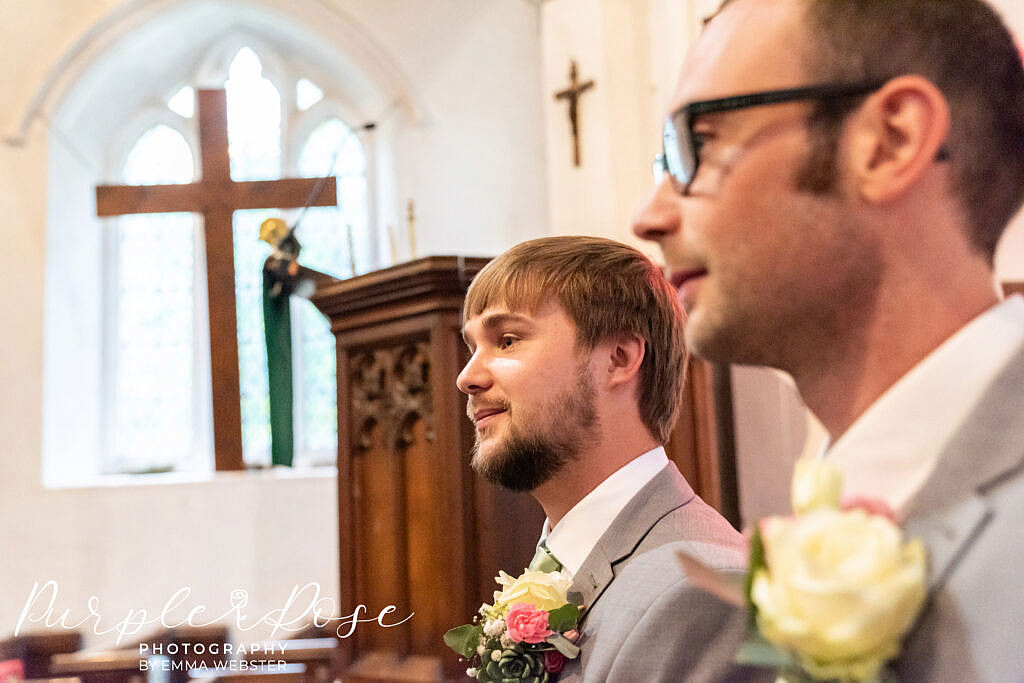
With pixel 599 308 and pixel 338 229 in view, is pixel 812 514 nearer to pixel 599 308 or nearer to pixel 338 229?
pixel 599 308

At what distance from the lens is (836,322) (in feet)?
2.64

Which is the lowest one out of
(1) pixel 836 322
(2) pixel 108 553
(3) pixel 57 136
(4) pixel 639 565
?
(2) pixel 108 553

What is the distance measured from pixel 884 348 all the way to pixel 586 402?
945mm

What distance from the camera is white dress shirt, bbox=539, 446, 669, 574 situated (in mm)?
1650

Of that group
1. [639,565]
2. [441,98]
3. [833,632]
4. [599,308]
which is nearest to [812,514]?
[833,632]

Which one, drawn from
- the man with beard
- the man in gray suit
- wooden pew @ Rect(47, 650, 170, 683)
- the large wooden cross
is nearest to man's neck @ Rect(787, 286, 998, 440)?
the man in gray suit

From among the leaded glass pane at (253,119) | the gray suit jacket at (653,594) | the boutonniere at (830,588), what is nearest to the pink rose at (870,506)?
the boutonniere at (830,588)

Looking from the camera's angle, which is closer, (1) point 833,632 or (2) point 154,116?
(1) point 833,632

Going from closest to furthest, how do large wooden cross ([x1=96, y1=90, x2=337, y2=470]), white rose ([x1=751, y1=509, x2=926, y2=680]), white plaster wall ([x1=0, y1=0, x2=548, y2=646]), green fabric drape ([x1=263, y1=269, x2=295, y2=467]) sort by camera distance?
white rose ([x1=751, y1=509, x2=926, y2=680]), green fabric drape ([x1=263, y1=269, x2=295, y2=467]), large wooden cross ([x1=96, y1=90, x2=337, y2=470]), white plaster wall ([x1=0, y1=0, x2=548, y2=646])

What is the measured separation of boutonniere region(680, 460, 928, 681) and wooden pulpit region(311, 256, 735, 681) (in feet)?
8.81

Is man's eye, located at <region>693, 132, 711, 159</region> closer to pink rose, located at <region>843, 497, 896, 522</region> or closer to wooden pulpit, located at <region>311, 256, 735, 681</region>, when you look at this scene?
pink rose, located at <region>843, 497, 896, 522</region>

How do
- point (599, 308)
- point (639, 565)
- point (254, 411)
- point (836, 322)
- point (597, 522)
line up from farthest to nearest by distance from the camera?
point (254, 411), point (599, 308), point (597, 522), point (639, 565), point (836, 322)

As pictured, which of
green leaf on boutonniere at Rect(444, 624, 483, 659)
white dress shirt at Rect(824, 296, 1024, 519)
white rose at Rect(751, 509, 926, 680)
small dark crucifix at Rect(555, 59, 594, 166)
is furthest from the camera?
small dark crucifix at Rect(555, 59, 594, 166)

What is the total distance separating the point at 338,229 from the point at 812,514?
7.54m
